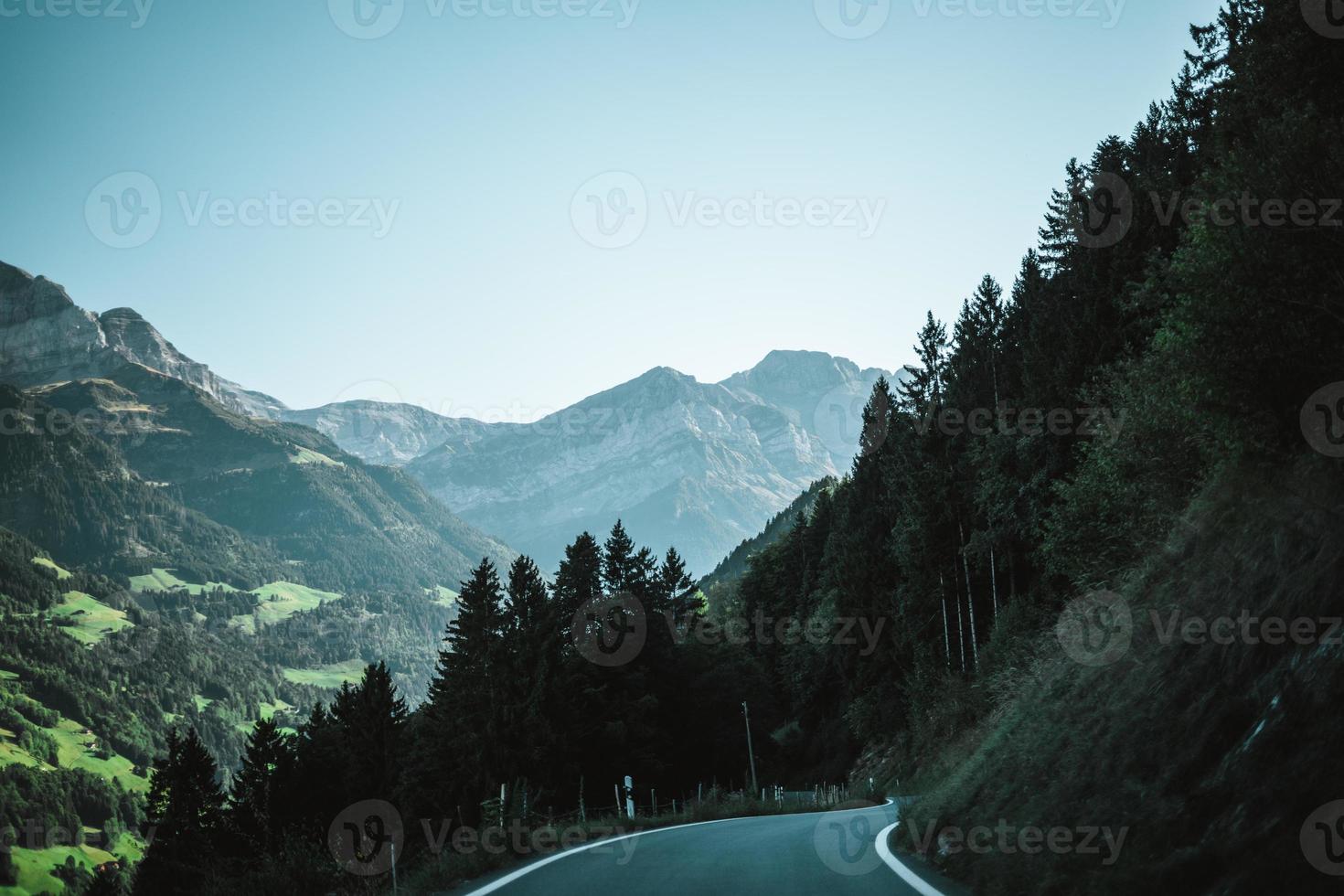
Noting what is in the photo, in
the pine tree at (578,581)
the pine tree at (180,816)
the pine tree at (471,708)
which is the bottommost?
the pine tree at (180,816)

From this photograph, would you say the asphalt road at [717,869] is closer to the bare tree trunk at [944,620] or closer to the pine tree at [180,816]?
the bare tree trunk at [944,620]

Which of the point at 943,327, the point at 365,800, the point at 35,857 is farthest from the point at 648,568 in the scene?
the point at 35,857

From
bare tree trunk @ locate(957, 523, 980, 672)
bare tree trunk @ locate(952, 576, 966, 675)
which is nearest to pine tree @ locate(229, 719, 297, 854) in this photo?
bare tree trunk @ locate(952, 576, 966, 675)

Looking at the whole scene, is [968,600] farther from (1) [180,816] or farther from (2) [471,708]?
(1) [180,816]

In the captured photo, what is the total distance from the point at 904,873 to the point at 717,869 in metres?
2.17

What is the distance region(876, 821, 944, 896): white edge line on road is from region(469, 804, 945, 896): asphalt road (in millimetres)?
89

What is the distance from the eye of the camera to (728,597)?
9825cm

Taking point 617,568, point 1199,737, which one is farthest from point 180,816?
point 1199,737

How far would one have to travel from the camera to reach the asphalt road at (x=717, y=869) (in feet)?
27.7

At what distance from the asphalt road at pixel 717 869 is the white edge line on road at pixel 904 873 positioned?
0.09 m

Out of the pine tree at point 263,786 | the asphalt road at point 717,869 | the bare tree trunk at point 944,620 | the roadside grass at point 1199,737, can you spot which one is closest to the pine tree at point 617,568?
the bare tree trunk at point 944,620

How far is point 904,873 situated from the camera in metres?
9.10

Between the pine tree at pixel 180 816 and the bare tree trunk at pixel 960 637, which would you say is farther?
the pine tree at pixel 180 816

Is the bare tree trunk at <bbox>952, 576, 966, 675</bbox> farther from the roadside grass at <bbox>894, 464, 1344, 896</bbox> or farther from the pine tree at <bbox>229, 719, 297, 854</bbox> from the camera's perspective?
the pine tree at <bbox>229, 719, 297, 854</bbox>
